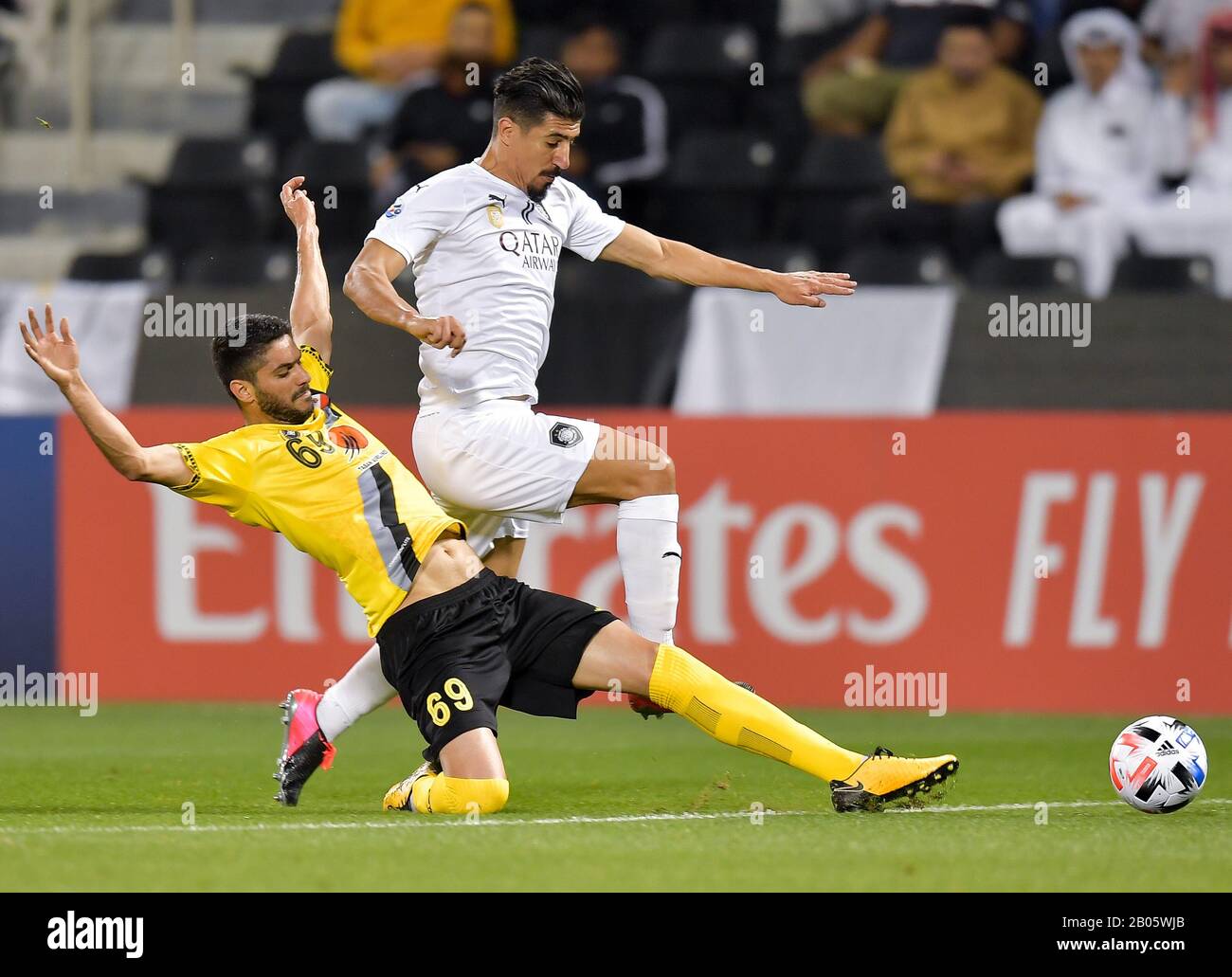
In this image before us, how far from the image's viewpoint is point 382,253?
677cm

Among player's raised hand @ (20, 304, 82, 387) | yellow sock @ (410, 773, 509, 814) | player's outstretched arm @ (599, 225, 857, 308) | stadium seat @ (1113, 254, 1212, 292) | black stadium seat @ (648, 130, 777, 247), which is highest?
black stadium seat @ (648, 130, 777, 247)

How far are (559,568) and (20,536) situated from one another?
2.58 metres

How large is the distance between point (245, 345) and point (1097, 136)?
731 cm

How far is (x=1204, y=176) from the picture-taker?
40.0ft

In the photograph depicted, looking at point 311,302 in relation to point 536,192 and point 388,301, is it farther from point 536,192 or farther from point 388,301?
point 536,192

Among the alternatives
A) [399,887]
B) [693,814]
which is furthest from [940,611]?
[399,887]

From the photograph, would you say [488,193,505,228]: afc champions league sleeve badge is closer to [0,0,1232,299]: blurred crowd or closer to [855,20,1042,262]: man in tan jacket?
[0,0,1232,299]: blurred crowd

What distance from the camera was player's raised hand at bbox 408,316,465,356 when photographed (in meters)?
6.23

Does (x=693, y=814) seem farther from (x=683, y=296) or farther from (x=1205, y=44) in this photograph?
(x=1205, y=44)

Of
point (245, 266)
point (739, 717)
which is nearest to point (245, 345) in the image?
point (739, 717)

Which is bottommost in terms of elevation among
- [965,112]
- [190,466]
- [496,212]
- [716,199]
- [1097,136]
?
[190,466]

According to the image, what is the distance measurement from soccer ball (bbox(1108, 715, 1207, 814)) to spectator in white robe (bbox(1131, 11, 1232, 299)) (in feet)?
17.0
